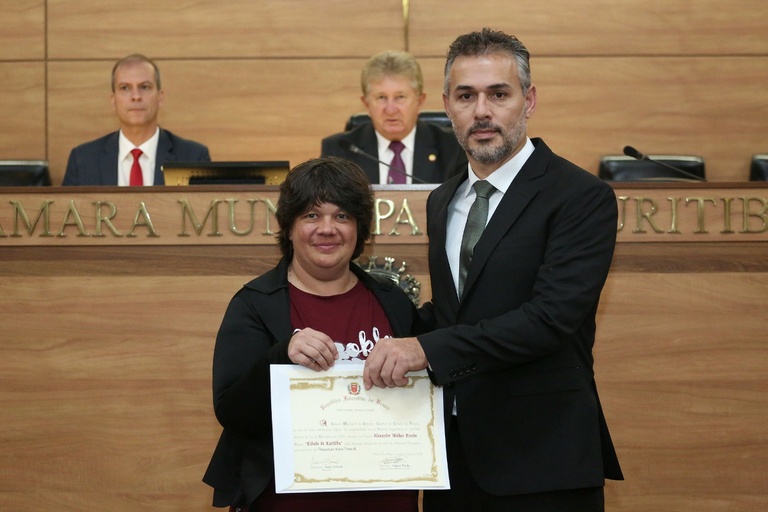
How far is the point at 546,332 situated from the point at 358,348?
0.43 metres

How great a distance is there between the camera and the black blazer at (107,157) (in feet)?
15.8

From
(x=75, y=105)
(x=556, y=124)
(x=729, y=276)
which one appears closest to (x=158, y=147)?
(x=75, y=105)

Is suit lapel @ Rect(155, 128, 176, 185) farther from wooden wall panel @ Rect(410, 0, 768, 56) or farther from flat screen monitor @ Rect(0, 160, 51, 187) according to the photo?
wooden wall panel @ Rect(410, 0, 768, 56)

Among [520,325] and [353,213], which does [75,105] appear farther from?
[520,325]

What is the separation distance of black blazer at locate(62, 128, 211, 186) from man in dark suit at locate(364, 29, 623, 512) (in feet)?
9.09

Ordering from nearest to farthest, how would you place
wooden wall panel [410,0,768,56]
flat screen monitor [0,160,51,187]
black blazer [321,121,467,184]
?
black blazer [321,121,467,184], flat screen monitor [0,160,51,187], wooden wall panel [410,0,768,56]

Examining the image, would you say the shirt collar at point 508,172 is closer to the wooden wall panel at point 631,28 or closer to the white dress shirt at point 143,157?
the white dress shirt at point 143,157

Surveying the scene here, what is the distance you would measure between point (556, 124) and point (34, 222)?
3.44m

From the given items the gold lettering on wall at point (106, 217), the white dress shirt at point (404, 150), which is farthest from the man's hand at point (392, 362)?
the white dress shirt at point (404, 150)

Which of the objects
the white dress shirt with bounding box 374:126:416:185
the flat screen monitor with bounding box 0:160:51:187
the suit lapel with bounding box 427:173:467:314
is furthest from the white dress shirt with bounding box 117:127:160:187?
the suit lapel with bounding box 427:173:467:314

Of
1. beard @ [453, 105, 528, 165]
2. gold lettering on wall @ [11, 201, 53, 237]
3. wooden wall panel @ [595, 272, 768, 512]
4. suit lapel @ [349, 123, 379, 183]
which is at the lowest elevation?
wooden wall panel @ [595, 272, 768, 512]

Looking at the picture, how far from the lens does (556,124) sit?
603cm

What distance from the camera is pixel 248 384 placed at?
215 centimetres

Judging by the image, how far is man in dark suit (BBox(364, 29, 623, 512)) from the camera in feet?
6.98
